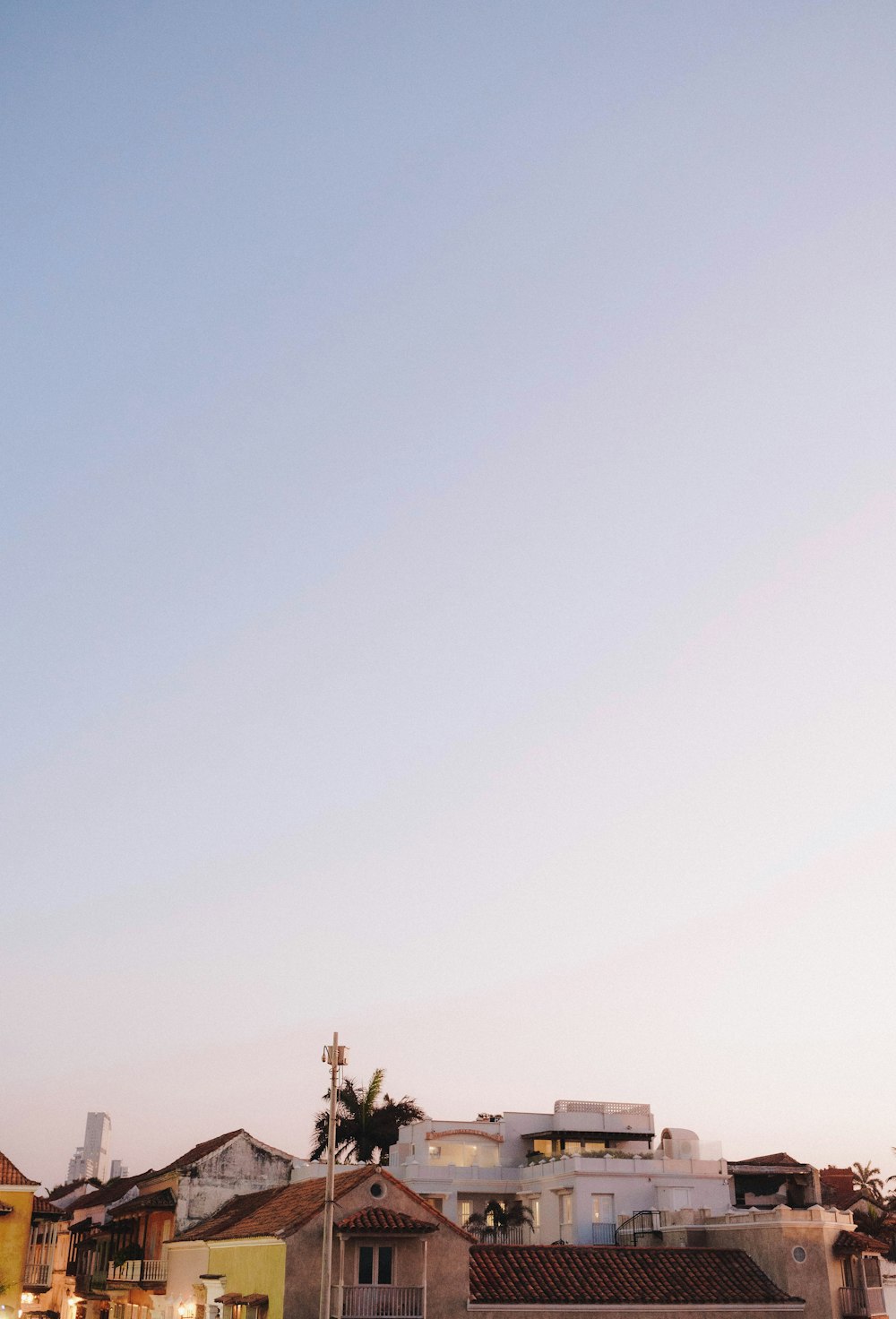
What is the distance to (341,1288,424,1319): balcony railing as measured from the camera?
136 feet

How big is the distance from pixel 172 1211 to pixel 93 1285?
39.3ft

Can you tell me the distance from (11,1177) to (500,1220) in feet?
85.9

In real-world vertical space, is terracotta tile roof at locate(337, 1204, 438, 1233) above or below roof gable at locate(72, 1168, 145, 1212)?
below

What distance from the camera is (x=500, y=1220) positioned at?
6469cm

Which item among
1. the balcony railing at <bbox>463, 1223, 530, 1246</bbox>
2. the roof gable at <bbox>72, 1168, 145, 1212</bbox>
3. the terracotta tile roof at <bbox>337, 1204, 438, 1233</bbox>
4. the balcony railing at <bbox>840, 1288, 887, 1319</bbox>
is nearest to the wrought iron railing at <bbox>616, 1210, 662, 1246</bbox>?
the balcony railing at <bbox>463, 1223, 530, 1246</bbox>

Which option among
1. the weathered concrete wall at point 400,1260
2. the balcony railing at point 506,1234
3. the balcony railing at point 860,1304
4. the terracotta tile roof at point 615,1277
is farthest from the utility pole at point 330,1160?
the balcony railing at point 506,1234

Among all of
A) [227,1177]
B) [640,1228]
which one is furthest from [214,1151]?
[640,1228]

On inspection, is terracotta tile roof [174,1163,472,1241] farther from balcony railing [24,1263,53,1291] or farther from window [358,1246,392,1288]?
balcony railing [24,1263,53,1291]

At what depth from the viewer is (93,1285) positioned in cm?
6203

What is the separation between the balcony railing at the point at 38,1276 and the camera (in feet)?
171

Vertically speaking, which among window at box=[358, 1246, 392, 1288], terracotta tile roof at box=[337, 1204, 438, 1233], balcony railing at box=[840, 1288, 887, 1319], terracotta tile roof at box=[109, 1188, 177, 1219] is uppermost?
terracotta tile roof at box=[109, 1188, 177, 1219]

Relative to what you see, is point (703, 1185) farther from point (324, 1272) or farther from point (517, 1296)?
point (324, 1272)

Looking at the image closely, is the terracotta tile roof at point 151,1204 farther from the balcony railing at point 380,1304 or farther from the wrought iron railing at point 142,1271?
the balcony railing at point 380,1304

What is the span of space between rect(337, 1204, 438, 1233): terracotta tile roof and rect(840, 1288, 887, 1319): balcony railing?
55.9 ft
